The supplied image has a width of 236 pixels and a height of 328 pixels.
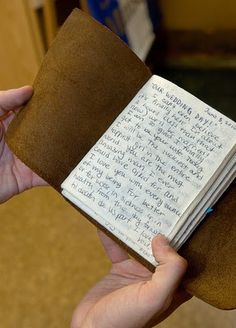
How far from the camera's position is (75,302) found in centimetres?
145

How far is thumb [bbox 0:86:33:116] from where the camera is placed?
0.87 meters

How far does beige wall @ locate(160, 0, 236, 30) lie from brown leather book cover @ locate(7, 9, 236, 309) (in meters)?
1.23

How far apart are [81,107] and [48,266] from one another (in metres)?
0.80

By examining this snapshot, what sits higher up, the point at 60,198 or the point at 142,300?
the point at 142,300

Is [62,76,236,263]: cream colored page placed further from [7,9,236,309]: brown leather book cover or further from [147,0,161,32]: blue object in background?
[147,0,161,32]: blue object in background

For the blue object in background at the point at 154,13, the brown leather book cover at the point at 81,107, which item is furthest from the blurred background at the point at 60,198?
the brown leather book cover at the point at 81,107

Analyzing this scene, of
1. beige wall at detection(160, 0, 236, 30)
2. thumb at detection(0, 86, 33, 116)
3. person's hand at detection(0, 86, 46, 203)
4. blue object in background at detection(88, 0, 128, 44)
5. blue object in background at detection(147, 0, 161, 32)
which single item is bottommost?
person's hand at detection(0, 86, 46, 203)

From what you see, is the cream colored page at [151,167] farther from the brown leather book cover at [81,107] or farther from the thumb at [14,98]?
the thumb at [14,98]

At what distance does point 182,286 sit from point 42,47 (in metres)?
1.04

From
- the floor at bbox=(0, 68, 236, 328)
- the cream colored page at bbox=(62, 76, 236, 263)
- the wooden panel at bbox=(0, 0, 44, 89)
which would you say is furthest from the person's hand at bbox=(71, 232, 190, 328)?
the wooden panel at bbox=(0, 0, 44, 89)

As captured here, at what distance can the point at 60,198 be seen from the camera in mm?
1666

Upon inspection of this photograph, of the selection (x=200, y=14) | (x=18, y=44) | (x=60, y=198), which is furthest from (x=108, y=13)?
(x=60, y=198)

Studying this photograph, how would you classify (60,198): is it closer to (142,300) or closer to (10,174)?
(10,174)

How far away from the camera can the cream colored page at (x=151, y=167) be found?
2.54 feet
